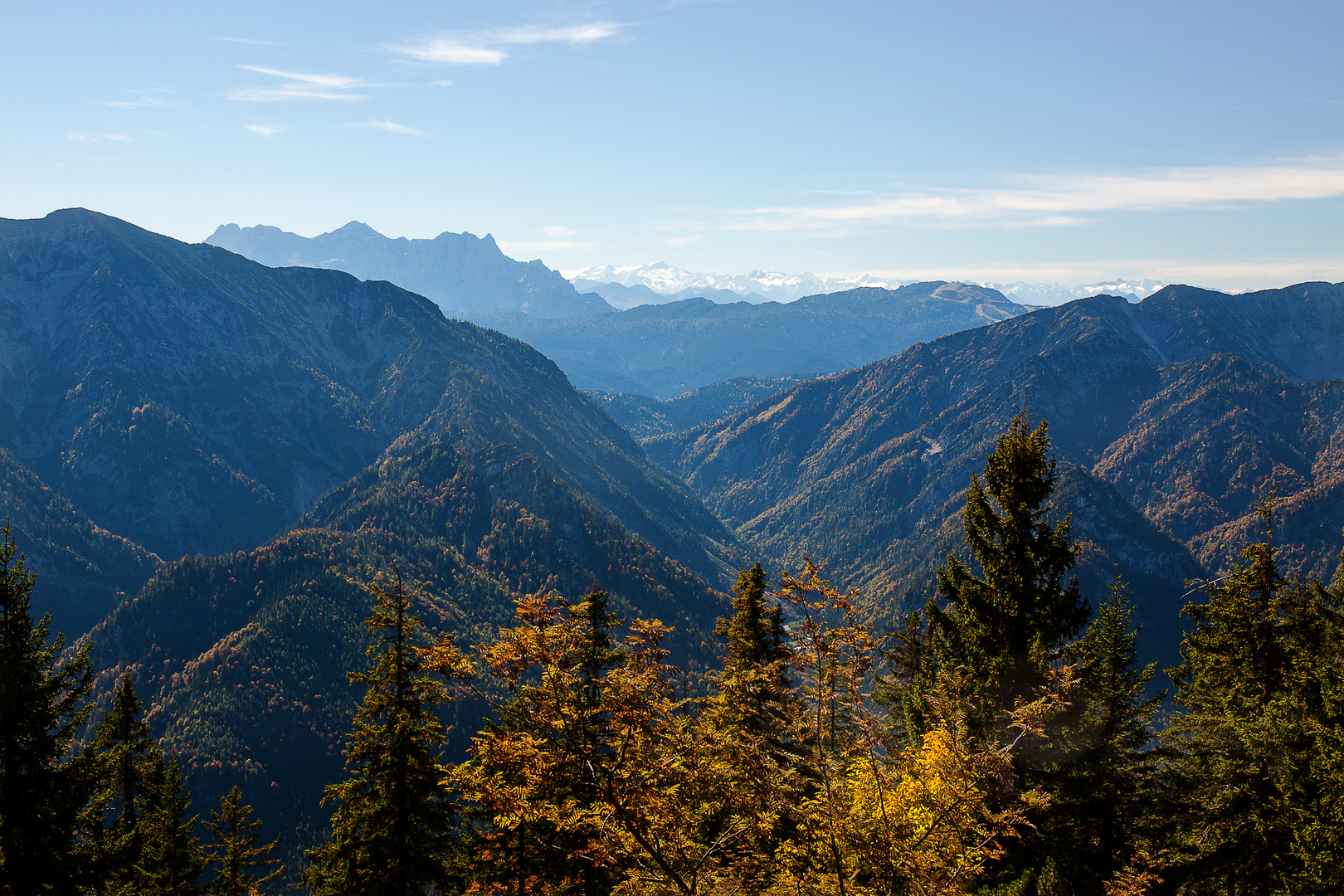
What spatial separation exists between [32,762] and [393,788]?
11586mm

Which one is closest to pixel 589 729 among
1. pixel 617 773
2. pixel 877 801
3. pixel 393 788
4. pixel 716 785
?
pixel 617 773

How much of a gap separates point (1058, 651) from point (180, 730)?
211452 mm

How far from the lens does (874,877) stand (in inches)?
578

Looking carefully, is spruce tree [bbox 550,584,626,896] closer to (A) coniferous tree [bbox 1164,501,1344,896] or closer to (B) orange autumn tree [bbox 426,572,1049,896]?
(B) orange autumn tree [bbox 426,572,1049,896]

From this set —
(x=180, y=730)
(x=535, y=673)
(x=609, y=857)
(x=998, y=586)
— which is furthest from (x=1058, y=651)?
(x=180, y=730)

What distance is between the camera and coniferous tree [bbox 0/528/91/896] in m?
21.9

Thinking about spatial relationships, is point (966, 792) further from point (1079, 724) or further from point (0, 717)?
point (0, 717)

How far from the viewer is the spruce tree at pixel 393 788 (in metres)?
29.3

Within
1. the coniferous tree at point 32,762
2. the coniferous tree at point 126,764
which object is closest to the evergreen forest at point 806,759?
the coniferous tree at point 32,762

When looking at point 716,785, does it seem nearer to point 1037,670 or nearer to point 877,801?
point 877,801

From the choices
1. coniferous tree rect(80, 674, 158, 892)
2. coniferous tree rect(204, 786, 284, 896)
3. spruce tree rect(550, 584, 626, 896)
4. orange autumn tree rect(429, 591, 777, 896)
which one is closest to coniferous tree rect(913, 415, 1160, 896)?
orange autumn tree rect(429, 591, 777, 896)

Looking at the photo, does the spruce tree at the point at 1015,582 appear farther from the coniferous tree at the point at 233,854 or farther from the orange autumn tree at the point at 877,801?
the coniferous tree at the point at 233,854

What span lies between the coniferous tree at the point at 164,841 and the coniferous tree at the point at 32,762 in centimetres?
1046

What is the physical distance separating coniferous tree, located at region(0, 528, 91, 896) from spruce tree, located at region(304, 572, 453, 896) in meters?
8.75
